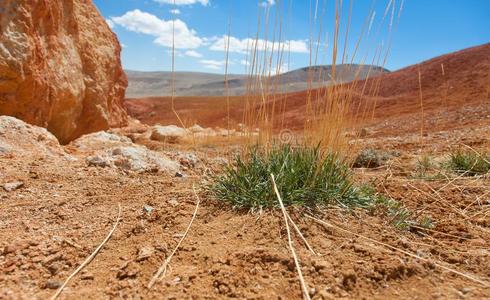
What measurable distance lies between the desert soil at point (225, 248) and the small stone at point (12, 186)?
1.6 inches

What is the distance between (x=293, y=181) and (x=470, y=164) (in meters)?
1.66

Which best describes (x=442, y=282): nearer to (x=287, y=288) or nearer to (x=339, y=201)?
(x=287, y=288)

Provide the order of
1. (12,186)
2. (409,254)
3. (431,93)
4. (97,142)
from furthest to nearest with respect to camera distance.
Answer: (431,93) < (97,142) < (12,186) < (409,254)

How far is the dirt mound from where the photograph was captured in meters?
3.08

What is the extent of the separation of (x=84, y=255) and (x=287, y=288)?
78 centimetres

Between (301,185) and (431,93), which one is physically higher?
(431,93)

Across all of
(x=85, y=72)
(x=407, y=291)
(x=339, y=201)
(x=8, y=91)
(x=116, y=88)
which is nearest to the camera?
(x=407, y=291)

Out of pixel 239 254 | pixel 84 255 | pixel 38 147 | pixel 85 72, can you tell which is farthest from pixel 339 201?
pixel 85 72

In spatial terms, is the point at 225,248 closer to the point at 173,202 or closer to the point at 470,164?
the point at 173,202

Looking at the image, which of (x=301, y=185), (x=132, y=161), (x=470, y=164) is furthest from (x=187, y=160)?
(x=470, y=164)

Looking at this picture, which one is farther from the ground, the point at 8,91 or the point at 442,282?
the point at 8,91

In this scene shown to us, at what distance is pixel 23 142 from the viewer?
10.7 ft

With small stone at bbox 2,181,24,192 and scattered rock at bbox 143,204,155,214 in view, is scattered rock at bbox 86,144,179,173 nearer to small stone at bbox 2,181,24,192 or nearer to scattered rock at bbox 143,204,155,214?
small stone at bbox 2,181,24,192

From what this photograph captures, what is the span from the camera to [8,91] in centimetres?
382
